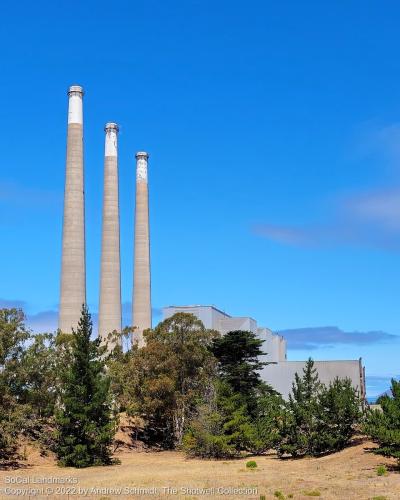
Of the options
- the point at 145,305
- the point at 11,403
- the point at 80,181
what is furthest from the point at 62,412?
the point at 145,305

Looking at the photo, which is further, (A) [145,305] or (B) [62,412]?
(A) [145,305]

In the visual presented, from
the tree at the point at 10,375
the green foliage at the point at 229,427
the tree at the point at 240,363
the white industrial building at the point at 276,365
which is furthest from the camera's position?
the white industrial building at the point at 276,365

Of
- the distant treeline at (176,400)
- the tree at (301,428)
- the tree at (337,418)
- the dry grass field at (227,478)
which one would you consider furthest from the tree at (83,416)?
the tree at (337,418)

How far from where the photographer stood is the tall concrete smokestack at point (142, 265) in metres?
92.5

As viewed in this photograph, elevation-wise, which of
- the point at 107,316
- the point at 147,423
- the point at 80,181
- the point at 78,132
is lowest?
the point at 147,423

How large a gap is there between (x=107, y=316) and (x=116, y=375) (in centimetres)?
1828

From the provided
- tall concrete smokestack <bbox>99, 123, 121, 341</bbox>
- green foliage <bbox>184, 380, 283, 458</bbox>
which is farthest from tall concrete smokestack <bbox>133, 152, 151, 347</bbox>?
green foliage <bbox>184, 380, 283, 458</bbox>

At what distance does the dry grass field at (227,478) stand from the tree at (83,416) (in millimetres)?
1426

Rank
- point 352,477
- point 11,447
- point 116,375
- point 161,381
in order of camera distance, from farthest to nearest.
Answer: point 116,375, point 161,381, point 11,447, point 352,477

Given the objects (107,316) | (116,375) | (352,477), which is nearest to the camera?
(352,477)

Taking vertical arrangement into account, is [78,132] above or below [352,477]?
above

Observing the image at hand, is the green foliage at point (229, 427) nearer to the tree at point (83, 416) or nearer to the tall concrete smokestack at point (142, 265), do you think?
the tree at point (83, 416)

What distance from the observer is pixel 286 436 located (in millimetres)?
49375

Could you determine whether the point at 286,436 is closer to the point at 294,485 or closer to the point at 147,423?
the point at 294,485
